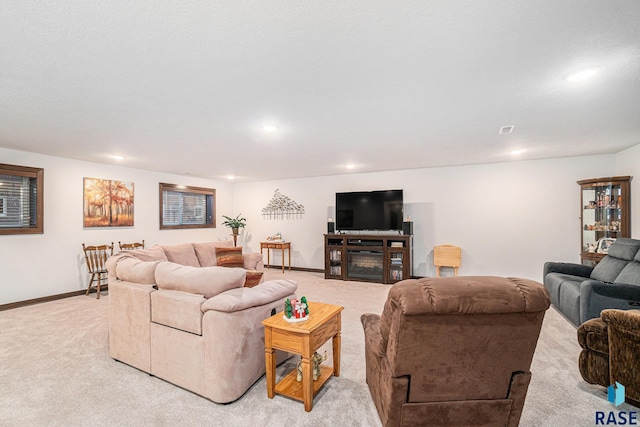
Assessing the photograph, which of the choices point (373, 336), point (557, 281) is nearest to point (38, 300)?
point (373, 336)

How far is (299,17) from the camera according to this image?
1581mm

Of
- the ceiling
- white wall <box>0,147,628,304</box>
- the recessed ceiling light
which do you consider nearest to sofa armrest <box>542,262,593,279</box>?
white wall <box>0,147,628,304</box>

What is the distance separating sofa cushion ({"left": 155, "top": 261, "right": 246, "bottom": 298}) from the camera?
231 cm

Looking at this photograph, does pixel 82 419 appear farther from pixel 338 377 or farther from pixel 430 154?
pixel 430 154

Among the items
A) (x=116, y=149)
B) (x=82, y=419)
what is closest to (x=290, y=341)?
(x=82, y=419)

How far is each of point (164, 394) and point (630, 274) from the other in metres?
5.02

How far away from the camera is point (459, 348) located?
4.90 feet

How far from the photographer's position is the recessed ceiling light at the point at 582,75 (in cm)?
215

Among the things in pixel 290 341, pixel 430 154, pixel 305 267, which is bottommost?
pixel 305 267

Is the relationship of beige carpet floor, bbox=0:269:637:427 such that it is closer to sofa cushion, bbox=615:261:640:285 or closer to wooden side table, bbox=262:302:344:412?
wooden side table, bbox=262:302:344:412

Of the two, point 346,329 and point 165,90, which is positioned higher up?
point 165,90

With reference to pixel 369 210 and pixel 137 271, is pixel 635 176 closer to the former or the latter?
pixel 369 210

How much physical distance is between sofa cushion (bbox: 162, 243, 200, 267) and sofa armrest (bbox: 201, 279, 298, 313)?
8.76 ft

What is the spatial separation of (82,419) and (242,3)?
2.80 metres
